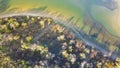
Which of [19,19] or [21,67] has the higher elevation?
[19,19]

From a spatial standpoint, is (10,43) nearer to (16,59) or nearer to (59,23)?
(16,59)

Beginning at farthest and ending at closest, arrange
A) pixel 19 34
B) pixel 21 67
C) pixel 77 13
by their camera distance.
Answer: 1. pixel 77 13
2. pixel 19 34
3. pixel 21 67

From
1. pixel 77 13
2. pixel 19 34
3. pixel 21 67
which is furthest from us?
pixel 77 13

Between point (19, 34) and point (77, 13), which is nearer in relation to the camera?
point (19, 34)

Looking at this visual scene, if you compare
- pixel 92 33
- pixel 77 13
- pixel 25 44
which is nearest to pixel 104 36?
pixel 92 33

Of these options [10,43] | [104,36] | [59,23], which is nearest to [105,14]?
[104,36]

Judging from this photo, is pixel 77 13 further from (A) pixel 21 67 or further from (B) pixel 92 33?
(A) pixel 21 67

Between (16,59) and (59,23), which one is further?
(59,23)
